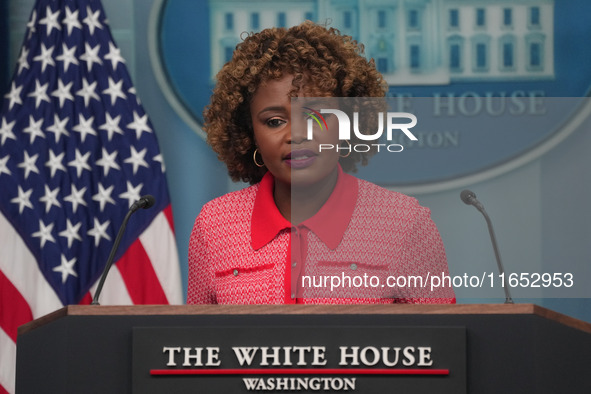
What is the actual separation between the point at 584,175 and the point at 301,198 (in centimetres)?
→ 73

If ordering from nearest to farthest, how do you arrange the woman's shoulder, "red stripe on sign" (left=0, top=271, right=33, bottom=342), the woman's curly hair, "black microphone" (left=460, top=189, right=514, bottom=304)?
"black microphone" (left=460, top=189, right=514, bottom=304), the woman's curly hair, the woman's shoulder, "red stripe on sign" (left=0, top=271, right=33, bottom=342)

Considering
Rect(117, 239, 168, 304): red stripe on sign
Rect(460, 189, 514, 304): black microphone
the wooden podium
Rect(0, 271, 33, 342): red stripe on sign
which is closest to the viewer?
the wooden podium

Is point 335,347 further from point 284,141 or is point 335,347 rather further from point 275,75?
point 275,75

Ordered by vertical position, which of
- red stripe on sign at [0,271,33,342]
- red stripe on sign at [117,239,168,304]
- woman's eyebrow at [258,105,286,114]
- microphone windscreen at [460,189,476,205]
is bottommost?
microphone windscreen at [460,189,476,205]

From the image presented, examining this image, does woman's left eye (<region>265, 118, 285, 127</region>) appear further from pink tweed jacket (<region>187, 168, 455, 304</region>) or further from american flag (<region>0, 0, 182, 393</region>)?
american flag (<region>0, 0, 182, 393</region>)

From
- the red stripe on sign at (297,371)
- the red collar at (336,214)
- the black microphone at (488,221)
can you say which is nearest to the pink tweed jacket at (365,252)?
the red collar at (336,214)

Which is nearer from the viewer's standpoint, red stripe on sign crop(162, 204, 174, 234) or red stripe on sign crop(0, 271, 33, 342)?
red stripe on sign crop(0, 271, 33, 342)

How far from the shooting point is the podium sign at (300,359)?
5.56 feet

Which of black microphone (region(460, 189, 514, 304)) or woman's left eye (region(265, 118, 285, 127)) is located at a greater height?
woman's left eye (region(265, 118, 285, 127))

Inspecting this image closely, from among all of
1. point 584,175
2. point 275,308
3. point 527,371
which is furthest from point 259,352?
point 584,175

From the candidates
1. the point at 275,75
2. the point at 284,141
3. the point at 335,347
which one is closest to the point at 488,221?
the point at 335,347

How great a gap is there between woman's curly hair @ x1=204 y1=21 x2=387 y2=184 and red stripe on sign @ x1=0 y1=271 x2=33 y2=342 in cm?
172

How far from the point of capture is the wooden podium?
1692 millimetres

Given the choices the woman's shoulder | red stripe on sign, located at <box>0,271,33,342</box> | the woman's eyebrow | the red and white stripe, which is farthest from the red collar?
red stripe on sign, located at <box>0,271,33,342</box>
